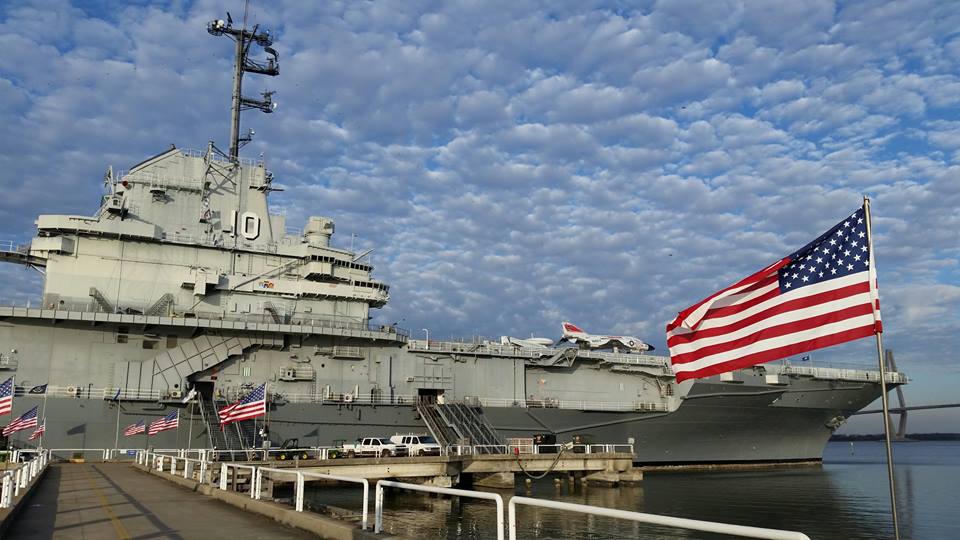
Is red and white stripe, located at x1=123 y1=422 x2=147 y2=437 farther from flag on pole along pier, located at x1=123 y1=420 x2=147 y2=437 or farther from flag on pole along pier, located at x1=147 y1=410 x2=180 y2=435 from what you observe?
flag on pole along pier, located at x1=147 y1=410 x2=180 y2=435

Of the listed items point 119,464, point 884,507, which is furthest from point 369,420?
point 884,507

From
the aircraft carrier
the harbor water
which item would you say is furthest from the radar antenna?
the harbor water

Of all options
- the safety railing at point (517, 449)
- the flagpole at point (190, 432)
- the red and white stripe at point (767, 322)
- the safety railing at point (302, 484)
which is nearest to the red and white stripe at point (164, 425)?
the flagpole at point (190, 432)

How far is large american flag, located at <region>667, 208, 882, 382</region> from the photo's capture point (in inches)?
373

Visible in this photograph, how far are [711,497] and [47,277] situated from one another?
1231 inches

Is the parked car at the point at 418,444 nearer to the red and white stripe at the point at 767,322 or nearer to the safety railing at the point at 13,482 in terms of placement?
the safety railing at the point at 13,482

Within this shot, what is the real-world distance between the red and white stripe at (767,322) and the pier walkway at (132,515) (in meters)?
6.75

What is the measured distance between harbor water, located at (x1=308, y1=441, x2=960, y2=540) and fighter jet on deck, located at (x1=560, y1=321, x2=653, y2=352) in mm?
7730

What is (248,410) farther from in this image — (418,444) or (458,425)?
(458,425)

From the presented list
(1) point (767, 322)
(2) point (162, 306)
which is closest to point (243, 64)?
(2) point (162, 306)

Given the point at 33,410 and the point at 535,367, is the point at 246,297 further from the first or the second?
the point at 535,367

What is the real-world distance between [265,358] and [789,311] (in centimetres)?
→ 2916

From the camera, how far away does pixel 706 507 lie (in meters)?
27.2

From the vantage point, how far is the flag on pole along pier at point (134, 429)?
31172mm
